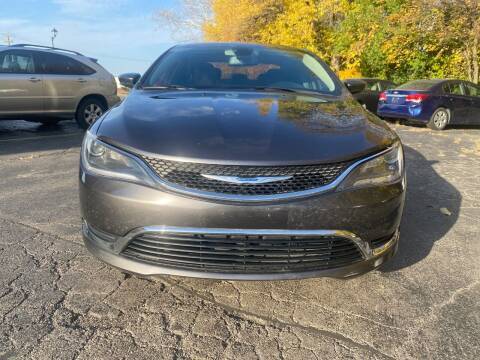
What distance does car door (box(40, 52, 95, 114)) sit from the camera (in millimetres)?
8266

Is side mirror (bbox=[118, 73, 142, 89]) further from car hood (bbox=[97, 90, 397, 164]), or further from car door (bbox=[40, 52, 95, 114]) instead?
car door (bbox=[40, 52, 95, 114])

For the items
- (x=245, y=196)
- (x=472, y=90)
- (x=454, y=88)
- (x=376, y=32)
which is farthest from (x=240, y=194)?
(x=376, y=32)

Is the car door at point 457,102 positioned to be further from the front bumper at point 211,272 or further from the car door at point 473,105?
the front bumper at point 211,272

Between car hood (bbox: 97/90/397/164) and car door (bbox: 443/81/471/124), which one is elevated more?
car hood (bbox: 97/90/397/164)

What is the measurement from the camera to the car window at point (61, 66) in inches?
324

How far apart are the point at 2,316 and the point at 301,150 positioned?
1.80 meters

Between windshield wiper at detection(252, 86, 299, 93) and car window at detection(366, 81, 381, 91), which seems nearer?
windshield wiper at detection(252, 86, 299, 93)

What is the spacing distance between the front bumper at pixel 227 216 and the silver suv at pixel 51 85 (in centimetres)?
649

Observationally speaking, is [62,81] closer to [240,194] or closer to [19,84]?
[19,84]

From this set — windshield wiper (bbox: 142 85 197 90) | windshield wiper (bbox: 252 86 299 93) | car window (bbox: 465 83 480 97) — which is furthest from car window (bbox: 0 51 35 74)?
car window (bbox: 465 83 480 97)

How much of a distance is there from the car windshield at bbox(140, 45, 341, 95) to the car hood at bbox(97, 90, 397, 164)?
497 mm

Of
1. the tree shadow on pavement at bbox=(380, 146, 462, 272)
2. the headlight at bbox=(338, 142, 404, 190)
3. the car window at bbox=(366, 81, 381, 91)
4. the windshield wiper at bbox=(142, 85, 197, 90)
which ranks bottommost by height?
the tree shadow on pavement at bbox=(380, 146, 462, 272)

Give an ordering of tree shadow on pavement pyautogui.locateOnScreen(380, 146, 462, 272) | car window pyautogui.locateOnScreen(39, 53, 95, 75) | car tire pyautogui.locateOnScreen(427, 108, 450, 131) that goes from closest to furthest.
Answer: tree shadow on pavement pyautogui.locateOnScreen(380, 146, 462, 272) → car window pyautogui.locateOnScreen(39, 53, 95, 75) → car tire pyautogui.locateOnScreen(427, 108, 450, 131)

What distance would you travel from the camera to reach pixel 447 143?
8.48 metres
